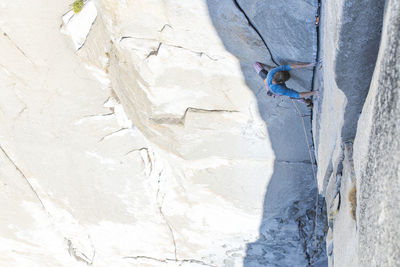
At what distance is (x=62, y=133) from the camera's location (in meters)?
6.41

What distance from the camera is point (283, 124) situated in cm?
541

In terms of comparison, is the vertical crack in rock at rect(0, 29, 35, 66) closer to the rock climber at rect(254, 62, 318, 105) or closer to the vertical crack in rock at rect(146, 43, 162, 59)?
the vertical crack in rock at rect(146, 43, 162, 59)

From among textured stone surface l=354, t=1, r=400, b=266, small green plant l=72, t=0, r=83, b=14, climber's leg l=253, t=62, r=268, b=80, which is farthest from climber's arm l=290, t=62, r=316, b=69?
small green plant l=72, t=0, r=83, b=14

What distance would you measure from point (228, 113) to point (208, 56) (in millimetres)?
839

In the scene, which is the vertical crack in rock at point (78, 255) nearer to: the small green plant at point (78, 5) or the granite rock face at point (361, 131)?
the small green plant at point (78, 5)

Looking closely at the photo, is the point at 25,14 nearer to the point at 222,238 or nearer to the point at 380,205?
the point at 222,238

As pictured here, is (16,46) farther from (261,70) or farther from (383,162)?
(383,162)

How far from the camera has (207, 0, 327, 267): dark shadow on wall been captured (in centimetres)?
416

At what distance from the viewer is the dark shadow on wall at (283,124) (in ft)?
13.7

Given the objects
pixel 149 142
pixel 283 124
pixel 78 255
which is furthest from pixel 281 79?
pixel 78 255

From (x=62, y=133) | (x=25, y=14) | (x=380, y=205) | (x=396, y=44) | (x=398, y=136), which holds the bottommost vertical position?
(x=380, y=205)

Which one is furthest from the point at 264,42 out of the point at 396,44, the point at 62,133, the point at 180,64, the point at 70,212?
the point at 70,212

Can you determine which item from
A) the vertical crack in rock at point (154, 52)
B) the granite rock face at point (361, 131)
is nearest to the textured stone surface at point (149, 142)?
the vertical crack in rock at point (154, 52)

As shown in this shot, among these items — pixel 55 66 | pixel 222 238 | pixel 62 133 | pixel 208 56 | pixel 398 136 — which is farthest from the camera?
pixel 222 238
